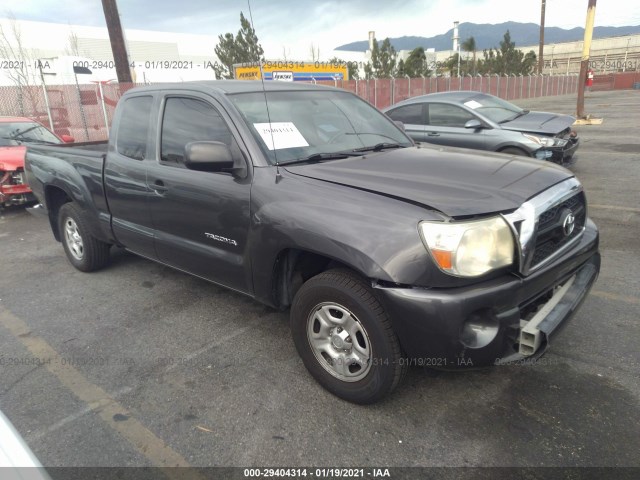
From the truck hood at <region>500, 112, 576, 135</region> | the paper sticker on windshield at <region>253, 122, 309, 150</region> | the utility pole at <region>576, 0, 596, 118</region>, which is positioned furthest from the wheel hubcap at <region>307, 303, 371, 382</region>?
the utility pole at <region>576, 0, 596, 118</region>

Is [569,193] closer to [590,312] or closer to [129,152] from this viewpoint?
[590,312]

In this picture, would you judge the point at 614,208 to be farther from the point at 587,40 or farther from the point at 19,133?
the point at 587,40

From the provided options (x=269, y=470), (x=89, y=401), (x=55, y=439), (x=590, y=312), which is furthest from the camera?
(x=590, y=312)

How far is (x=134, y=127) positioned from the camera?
4023 millimetres

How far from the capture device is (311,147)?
3.21m

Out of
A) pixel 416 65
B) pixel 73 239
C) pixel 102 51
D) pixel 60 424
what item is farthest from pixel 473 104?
pixel 102 51

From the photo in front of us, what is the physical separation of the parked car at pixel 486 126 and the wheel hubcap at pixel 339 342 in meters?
5.98

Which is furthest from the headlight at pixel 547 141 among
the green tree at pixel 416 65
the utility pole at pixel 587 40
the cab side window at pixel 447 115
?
the green tree at pixel 416 65

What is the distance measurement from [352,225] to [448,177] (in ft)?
2.36

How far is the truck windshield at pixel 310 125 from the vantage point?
3113 mm

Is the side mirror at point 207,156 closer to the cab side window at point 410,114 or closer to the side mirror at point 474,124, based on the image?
the side mirror at point 474,124

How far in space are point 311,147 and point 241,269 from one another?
3.14 feet

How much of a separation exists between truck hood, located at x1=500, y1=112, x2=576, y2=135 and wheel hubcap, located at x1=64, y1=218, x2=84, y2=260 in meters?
6.55

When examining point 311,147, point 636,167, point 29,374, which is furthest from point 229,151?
point 636,167
